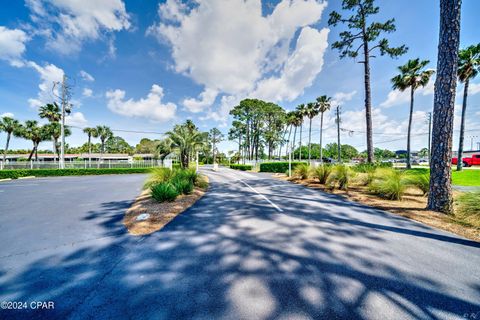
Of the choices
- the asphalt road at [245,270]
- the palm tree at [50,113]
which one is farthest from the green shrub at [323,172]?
the palm tree at [50,113]

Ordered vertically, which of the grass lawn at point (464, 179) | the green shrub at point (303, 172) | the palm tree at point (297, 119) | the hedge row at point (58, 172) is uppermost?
the palm tree at point (297, 119)

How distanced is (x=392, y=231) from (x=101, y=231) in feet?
22.4

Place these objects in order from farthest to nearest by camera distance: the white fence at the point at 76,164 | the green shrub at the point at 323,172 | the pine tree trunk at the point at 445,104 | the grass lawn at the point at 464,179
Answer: the white fence at the point at 76,164 < the green shrub at the point at 323,172 < the grass lawn at the point at 464,179 < the pine tree trunk at the point at 445,104

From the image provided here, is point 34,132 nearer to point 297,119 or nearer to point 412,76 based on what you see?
point 297,119

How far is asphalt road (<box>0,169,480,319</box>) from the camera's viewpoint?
1.86 meters

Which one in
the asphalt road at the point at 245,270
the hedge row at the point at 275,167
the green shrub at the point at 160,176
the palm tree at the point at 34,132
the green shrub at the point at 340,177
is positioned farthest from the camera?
the palm tree at the point at 34,132

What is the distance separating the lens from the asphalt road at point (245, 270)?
1.86 m

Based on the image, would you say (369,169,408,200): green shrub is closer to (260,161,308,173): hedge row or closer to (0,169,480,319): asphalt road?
Result: (0,169,480,319): asphalt road

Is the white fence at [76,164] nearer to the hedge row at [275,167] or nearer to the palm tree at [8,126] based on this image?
the palm tree at [8,126]

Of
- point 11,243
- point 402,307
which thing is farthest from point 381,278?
point 11,243

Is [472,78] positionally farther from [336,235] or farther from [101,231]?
[101,231]

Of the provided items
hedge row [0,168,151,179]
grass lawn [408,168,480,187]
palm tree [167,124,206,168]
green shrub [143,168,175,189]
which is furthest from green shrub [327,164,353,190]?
hedge row [0,168,151,179]

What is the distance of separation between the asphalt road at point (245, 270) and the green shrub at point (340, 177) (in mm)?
4659

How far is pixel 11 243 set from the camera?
11.8 feet
